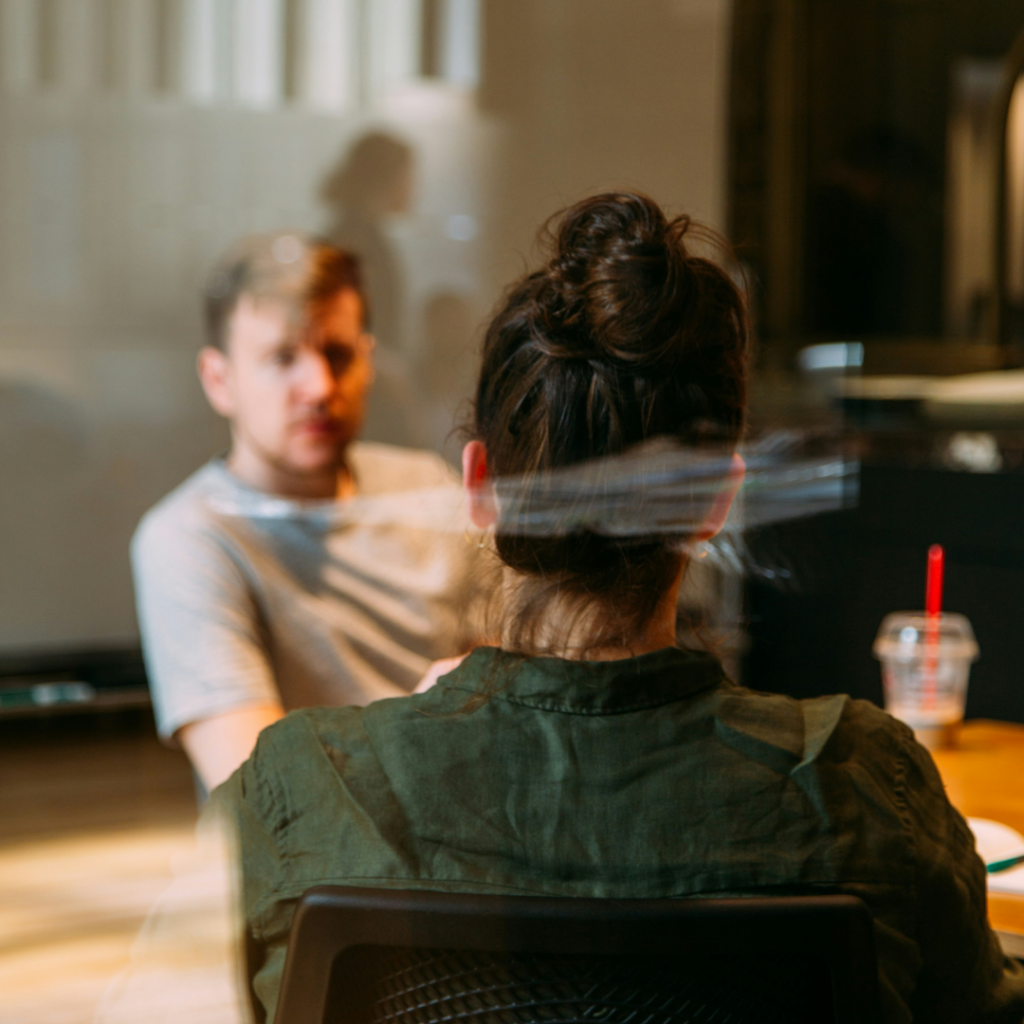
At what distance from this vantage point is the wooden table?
66 cm

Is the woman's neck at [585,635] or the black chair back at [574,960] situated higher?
the woman's neck at [585,635]

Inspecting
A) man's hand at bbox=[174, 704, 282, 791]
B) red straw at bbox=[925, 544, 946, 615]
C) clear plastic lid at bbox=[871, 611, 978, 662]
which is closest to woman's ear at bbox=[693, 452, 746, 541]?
man's hand at bbox=[174, 704, 282, 791]

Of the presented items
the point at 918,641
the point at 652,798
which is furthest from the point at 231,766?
the point at 918,641

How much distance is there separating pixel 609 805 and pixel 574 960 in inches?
3.6

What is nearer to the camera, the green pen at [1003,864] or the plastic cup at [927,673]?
the green pen at [1003,864]

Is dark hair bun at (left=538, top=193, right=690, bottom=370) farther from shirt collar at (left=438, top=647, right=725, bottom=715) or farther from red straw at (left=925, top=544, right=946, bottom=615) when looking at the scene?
red straw at (left=925, top=544, right=946, bottom=615)

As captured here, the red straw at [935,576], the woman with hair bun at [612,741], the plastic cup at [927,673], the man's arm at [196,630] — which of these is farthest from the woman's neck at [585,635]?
the red straw at [935,576]

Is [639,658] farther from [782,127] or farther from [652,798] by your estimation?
[782,127]

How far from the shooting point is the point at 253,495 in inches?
33.8

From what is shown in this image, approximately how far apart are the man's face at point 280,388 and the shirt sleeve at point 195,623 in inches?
3.3

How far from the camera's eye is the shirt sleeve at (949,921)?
53 cm

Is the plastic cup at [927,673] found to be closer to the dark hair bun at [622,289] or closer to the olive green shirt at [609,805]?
the olive green shirt at [609,805]

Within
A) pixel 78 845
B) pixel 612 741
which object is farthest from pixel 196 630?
pixel 612 741

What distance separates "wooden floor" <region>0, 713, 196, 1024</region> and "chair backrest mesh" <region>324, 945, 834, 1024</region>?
279 mm
